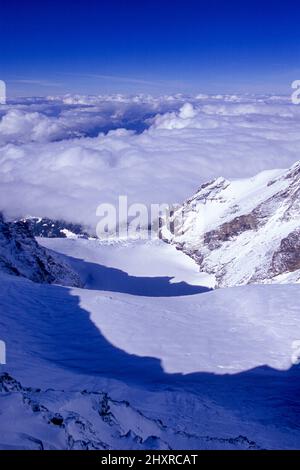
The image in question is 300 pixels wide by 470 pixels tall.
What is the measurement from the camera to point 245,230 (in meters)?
143

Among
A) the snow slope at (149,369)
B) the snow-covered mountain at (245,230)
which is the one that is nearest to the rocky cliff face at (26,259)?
the snow slope at (149,369)

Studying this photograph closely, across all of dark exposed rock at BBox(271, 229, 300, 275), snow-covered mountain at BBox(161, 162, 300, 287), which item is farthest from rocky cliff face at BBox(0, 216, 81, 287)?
dark exposed rock at BBox(271, 229, 300, 275)

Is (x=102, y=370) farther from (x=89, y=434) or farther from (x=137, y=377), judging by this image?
(x=89, y=434)

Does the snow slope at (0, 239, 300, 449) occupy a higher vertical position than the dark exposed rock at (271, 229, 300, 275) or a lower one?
higher

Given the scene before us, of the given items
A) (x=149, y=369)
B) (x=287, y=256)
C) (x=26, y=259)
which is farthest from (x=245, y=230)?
(x=149, y=369)

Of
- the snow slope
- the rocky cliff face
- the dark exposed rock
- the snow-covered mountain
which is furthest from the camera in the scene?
the snow-covered mountain

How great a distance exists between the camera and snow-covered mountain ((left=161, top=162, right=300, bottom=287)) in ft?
346

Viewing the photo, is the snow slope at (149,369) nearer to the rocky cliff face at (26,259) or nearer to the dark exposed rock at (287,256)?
the rocky cliff face at (26,259)

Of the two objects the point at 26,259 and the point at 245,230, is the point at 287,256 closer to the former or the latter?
the point at 245,230

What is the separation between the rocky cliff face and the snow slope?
29097mm

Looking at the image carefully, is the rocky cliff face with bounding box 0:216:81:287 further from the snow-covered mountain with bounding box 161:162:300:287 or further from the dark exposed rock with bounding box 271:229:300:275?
the dark exposed rock with bounding box 271:229:300:275

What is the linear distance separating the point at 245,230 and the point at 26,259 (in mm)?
93504

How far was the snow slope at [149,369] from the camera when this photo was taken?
12.7 metres

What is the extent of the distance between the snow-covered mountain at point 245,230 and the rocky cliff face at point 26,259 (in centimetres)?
4608
